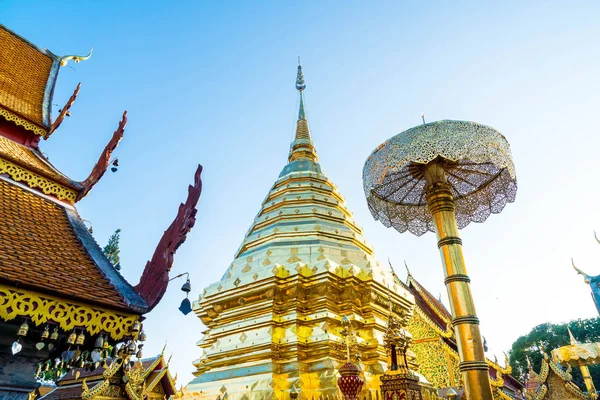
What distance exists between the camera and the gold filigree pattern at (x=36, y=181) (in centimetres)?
444

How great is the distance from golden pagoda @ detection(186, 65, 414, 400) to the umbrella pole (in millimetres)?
1448

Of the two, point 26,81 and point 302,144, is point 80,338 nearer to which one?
point 26,81

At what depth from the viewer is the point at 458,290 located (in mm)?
4703

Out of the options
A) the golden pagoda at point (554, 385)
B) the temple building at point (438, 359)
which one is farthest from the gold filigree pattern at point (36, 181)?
the golden pagoda at point (554, 385)

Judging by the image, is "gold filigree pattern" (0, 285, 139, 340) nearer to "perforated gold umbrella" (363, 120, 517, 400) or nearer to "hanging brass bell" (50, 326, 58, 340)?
"hanging brass bell" (50, 326, 58, 340)

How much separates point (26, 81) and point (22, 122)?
121cm

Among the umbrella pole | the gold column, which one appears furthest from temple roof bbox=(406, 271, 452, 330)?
the umbrella pole

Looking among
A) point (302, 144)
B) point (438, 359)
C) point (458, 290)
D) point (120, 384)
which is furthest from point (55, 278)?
point (120, 384)

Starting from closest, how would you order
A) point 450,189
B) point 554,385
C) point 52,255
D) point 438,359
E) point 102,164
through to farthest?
point 52,255 < point 102,164 < point 450,189 < point 438,359 < point 554,385

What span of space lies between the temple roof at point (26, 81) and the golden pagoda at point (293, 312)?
405cm

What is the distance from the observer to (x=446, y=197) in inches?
212

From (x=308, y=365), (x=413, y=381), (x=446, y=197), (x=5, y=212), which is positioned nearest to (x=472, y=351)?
(x=413, y=381)

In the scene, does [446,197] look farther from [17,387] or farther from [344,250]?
[17,387]

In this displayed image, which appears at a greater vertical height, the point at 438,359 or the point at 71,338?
the point at 438,359
